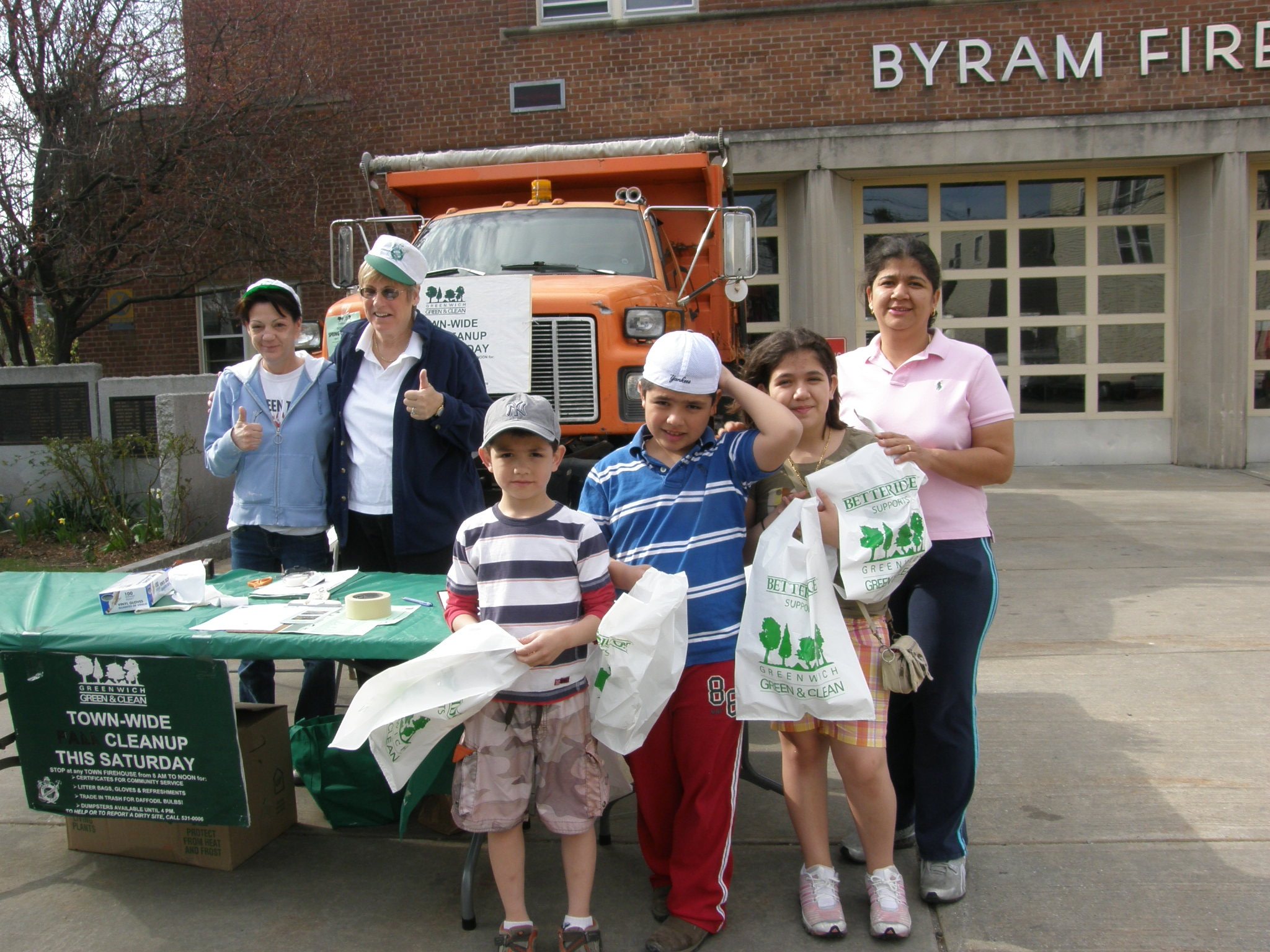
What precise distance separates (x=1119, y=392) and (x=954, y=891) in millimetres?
11656

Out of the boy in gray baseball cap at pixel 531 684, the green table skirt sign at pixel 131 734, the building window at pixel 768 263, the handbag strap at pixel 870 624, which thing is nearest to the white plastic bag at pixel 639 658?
the boy in gray baseball cap at pixel 531 684

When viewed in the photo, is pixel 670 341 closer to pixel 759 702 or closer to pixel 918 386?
pixel 918 386

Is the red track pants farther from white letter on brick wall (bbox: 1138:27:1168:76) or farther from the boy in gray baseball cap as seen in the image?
white letter on brick wall (bbox: 1138:27:1168:76)

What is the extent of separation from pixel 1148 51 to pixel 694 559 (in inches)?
473

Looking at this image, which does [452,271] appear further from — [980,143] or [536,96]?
[980,143]

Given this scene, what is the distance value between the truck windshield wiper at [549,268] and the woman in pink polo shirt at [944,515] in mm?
3392

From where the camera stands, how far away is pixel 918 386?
3.12 m

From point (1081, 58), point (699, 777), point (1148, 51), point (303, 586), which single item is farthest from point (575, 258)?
point (1148, 51)

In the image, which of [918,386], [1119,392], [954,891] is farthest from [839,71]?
[954,891]

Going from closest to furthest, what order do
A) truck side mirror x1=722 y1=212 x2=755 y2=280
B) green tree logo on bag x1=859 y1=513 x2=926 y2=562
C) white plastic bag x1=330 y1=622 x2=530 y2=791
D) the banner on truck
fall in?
white plastic bag x1=330 y1=622 x2=530 y2=791, green tree logo on bag x1=859 y1=513 x2=926 y2=562, the banner on truck, truck side mirror x1=722 y1=212 x2=755 y2=280

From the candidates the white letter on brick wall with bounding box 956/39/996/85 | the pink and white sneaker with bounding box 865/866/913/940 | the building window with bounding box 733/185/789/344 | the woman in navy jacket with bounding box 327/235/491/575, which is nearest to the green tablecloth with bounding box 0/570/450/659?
the woman in navy jacket with bounding box 327/235/491/575

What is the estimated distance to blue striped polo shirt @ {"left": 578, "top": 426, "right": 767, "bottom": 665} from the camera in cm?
295

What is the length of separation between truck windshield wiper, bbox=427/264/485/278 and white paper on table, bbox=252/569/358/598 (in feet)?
8.90

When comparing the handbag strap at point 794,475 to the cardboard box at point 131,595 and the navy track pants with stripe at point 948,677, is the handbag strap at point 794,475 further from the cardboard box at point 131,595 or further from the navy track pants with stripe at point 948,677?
the cardboard box at point 131,595
